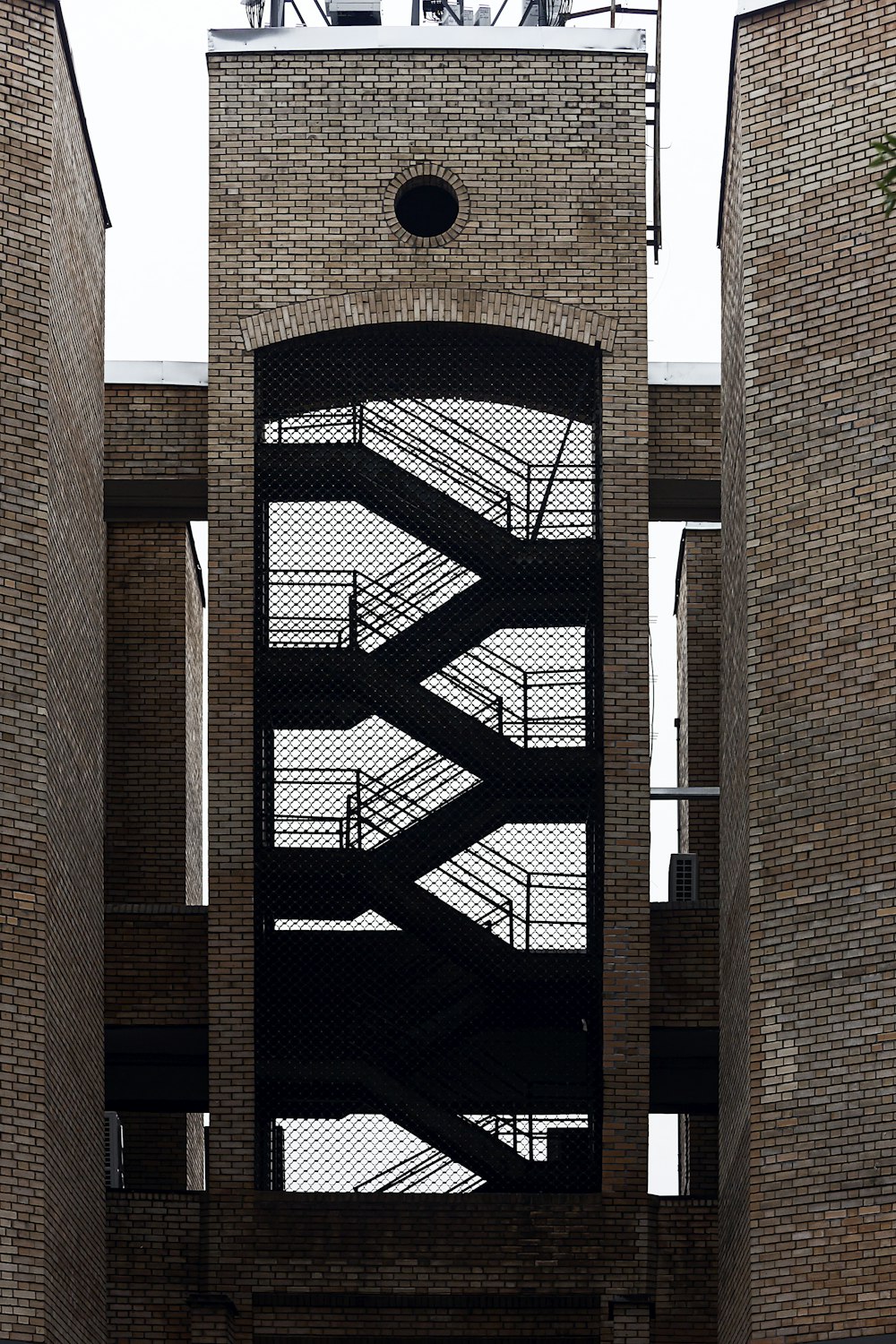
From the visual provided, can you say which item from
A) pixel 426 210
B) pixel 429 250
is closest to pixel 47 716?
pixel 429 250

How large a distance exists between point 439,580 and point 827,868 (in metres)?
7.39

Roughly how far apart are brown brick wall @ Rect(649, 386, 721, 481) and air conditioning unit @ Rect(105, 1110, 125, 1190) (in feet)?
26.9

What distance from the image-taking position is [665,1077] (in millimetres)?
24797

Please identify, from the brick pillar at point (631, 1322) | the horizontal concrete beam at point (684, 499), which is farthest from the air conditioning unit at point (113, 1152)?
the horizontal concrete beam at point (684, 499)

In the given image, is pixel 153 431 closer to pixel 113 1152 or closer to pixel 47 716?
pixel 47 716

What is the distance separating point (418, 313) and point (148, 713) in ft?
17.5

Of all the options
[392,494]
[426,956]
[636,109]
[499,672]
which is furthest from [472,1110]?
[636,109]

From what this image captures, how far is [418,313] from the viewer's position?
24609 mm

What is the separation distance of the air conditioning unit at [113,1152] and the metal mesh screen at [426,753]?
134 cm

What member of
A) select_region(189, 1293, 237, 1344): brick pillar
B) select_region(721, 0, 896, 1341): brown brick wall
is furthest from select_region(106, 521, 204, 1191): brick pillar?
select_region(721, 0, 896, 1341): brown brick wall

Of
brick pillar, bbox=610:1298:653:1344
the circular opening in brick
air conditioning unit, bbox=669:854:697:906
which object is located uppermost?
the circular opening in brick

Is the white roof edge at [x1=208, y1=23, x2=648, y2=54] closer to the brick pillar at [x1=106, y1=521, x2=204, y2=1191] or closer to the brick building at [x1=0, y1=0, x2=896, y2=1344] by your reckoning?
the brick building at [x1=0, y1=0, x2=896, y2=1344]

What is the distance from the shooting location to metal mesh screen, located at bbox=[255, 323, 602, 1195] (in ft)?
79.0

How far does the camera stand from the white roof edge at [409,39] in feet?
81.5
